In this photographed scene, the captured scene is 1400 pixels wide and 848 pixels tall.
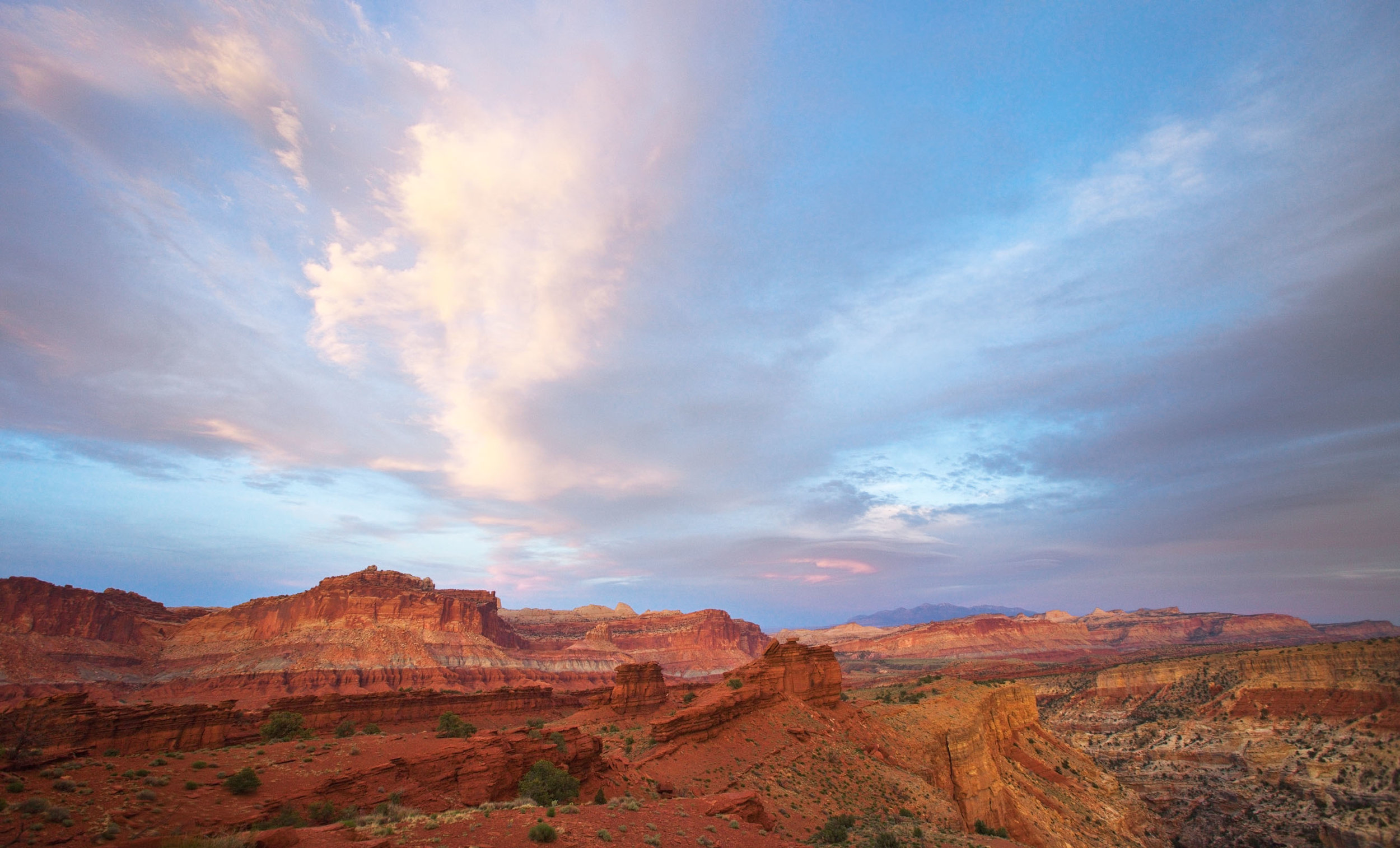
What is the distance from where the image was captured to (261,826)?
588 inches

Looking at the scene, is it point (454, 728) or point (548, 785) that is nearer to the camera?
point (548, 785)

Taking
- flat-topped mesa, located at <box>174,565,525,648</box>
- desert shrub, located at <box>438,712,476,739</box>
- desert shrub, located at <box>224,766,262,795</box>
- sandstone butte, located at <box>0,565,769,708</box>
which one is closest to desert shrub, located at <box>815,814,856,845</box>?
desert shrub, located at <box>438,712,476,739</box>

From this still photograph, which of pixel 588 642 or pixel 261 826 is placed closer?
pixel 261 826

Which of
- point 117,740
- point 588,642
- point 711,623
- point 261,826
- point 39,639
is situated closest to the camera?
point 261,826

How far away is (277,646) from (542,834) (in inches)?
3900

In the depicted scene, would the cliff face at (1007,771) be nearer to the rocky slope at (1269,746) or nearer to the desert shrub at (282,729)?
the rocky slope at (1269,746)

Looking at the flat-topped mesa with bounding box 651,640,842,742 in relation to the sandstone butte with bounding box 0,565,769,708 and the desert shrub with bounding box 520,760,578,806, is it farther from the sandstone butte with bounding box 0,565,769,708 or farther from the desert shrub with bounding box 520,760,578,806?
the sandstone butte with bounding box 0,565,769,708

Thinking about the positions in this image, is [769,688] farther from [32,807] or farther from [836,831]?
[32,807]

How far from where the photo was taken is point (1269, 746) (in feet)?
161

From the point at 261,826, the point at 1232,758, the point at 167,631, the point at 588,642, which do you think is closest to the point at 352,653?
the point at 167,631

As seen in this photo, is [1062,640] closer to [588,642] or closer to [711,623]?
[711,623]

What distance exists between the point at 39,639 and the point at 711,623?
132676 mm

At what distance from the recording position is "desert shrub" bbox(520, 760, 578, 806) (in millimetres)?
20047

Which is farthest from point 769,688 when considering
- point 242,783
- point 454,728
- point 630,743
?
point 242,783
